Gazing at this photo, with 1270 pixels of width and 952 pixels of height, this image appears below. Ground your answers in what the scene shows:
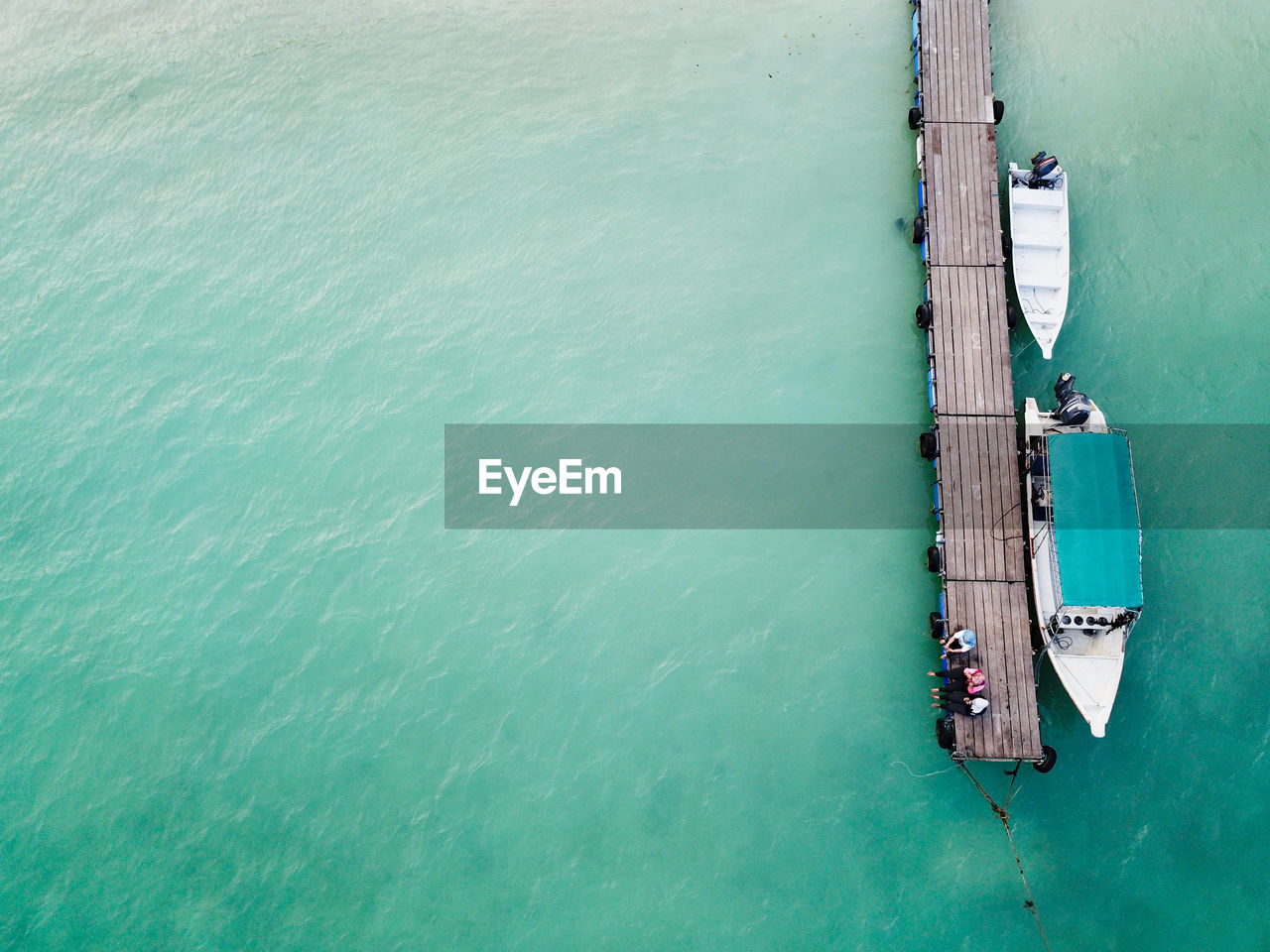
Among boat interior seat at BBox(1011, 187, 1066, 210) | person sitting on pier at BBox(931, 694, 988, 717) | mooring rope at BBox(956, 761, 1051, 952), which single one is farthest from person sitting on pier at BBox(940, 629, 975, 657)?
boat interior seat at BBox(1011, 187, 1066, 210)

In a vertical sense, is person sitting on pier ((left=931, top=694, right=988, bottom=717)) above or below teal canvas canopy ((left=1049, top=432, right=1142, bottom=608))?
below

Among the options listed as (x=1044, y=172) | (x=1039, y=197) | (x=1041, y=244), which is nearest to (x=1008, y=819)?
(x=1041, y=244)

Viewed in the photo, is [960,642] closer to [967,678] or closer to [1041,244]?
[967,678]

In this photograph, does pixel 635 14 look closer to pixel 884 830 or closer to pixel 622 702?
pixel 622 702

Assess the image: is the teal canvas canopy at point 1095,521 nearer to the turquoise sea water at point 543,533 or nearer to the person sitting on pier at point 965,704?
the turquoise sea water at point 543,533

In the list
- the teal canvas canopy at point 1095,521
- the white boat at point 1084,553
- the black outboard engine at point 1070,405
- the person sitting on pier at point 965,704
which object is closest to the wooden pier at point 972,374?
the person sitting on pier at point 965,704

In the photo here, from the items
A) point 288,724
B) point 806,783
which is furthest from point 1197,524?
point 288,724

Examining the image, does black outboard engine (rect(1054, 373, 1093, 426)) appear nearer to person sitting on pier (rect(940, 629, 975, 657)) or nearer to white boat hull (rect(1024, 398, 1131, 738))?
white boat hull (rect(1024, 398, 1131, 738))
